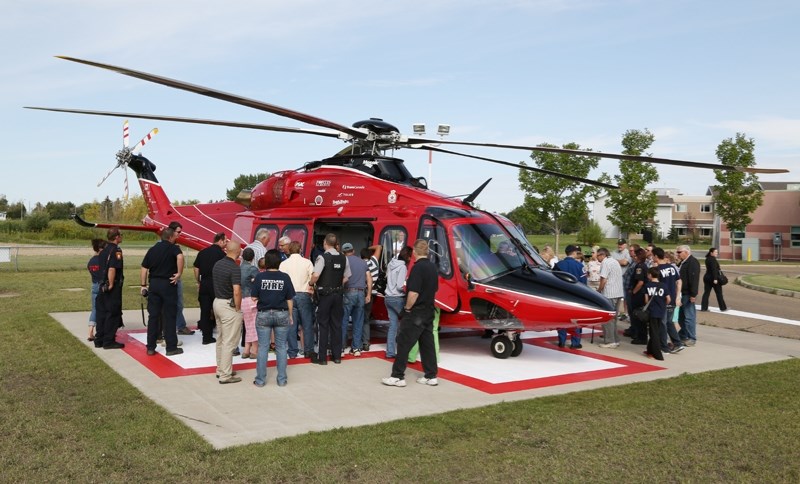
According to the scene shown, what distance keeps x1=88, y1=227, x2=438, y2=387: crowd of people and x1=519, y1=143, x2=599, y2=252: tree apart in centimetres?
3083

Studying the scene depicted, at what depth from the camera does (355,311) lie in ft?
30.1

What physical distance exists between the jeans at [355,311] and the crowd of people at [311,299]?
0.6 inches

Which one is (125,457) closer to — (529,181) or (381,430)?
(381,430)

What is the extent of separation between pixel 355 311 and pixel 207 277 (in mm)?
2384

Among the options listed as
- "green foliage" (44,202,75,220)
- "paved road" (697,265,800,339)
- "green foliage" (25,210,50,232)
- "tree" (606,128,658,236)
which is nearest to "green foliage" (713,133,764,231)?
"tree" (606,128,658,236)

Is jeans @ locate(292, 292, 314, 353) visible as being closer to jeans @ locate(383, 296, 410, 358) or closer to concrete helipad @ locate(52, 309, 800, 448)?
concrete helipad @ locate(52, 309, 800, 448)

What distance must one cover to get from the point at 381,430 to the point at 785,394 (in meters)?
4.98

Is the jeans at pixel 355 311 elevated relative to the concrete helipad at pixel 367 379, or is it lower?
elevated

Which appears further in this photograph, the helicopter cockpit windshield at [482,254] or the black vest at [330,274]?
the helicopter cockpit windshield at [482,254]

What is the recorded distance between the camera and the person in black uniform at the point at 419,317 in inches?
291

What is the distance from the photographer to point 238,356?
9.04m

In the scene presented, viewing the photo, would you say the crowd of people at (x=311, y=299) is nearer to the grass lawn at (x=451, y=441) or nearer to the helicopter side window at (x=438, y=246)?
the helicopter side window at (x=438, y=246)

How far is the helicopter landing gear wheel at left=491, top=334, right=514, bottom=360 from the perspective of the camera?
362 inches

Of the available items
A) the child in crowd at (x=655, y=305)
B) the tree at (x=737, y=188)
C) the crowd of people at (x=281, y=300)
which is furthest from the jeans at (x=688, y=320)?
the tree at (x=737, y=188)
